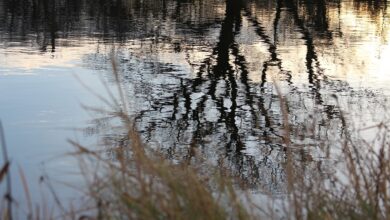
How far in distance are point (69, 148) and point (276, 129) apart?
3.29 m

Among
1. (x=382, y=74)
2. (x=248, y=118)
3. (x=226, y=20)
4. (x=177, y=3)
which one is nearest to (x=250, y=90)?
(x=248, y=118)

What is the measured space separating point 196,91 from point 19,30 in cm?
917

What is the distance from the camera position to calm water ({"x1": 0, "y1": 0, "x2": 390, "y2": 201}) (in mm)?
9595

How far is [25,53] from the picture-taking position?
54.1ft

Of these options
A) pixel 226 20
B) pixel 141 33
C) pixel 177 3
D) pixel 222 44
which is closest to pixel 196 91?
pixel 222 44

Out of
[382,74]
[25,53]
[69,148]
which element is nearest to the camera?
[69,148]

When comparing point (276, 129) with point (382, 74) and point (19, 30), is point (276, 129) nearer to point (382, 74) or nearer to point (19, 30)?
point (382, 74)

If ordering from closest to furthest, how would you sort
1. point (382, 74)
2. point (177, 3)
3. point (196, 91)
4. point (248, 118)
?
point (248, 118)
point (196, 91)
point (382, 74)
point (177, 3)

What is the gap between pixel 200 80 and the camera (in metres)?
14.7

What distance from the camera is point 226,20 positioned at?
2528 centimetres

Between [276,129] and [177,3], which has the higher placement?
[177,3]

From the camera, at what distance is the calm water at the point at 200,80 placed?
9595 millimetres

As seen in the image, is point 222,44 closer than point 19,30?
Yes

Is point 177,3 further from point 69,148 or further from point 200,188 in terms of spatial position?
point 200,188
